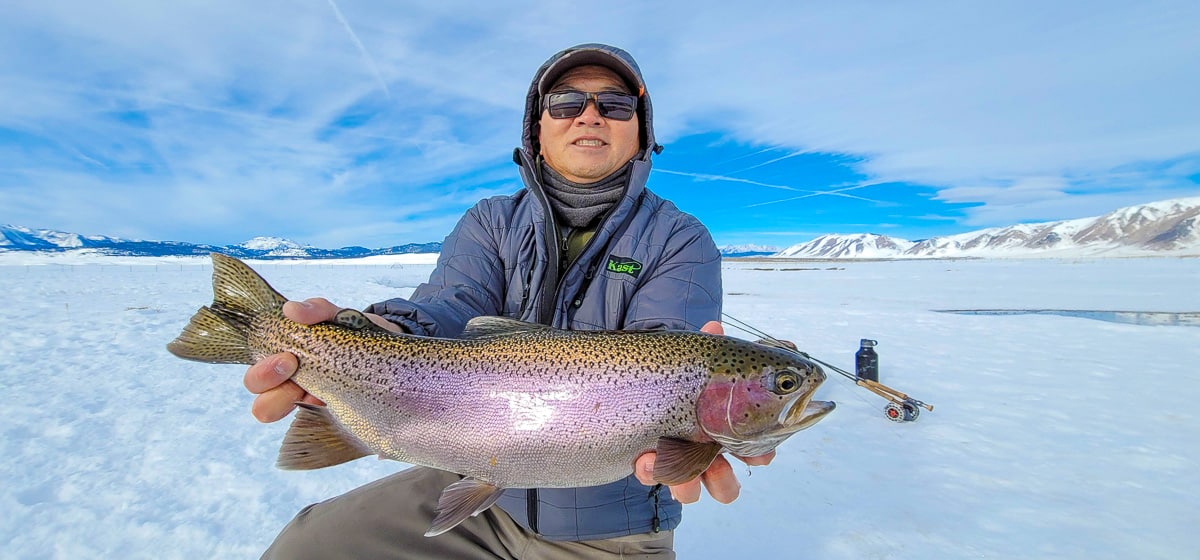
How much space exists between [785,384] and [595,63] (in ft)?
8.26

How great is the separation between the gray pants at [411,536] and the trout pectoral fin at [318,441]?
2.52 feet

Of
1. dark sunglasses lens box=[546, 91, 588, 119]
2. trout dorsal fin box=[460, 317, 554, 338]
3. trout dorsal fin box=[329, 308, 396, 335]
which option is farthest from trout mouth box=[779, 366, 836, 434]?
dark sunglasses lens box=[546, 91, 588, 119]

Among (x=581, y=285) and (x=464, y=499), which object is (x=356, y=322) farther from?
(x=581, y=285)

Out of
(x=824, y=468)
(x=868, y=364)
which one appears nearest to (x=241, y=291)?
(x=824, y=468)

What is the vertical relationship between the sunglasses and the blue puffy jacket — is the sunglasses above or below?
above

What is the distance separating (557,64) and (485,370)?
2212 mm

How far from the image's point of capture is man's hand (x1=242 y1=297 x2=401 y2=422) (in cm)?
246

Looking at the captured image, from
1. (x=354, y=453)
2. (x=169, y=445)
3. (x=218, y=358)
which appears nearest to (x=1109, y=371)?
(x=354, y=453)

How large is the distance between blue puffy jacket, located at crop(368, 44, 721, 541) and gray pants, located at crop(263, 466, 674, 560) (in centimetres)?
12

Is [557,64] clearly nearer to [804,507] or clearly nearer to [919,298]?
[804,507]

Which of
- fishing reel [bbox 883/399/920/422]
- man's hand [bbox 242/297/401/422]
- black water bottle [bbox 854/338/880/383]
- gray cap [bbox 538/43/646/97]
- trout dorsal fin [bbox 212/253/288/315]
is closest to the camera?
man's hand [bbox 242/297/401/422]

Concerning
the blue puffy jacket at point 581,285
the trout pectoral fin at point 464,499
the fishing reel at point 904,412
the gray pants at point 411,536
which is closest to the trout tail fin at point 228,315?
the blue puffy jacket at point 581,285

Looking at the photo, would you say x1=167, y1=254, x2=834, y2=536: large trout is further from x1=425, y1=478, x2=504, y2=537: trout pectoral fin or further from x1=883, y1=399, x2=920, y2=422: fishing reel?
x1=883, y1=399, x2=920, y2=422: fishing reel

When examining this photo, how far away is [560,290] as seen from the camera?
3191mm
